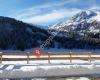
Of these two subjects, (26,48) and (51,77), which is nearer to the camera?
(51,77)

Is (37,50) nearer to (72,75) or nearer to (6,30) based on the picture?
(72,75)

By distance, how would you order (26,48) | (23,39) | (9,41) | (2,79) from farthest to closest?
(23,39) < (9,41) < (26,48) < (2,79)

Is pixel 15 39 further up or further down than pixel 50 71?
further down

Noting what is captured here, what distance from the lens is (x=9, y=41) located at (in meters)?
167

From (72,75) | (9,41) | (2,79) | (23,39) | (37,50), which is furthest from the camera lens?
(23,39)

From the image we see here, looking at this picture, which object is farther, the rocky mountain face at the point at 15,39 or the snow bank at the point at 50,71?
the rocky mountain face at the point at 15,39

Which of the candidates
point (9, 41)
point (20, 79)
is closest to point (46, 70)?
point (20, 79)

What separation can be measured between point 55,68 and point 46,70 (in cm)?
93

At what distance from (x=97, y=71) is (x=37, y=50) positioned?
7.41 metres

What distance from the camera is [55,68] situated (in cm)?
2581

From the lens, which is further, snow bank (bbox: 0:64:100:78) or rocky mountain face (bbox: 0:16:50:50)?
rocky mountain face (bbox: 0:16:50:50)

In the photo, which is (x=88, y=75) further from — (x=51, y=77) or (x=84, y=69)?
(x=51, y=77)

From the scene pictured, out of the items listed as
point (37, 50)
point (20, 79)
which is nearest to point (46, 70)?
point (20, 79)

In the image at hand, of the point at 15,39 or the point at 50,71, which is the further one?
the point at 15,39
